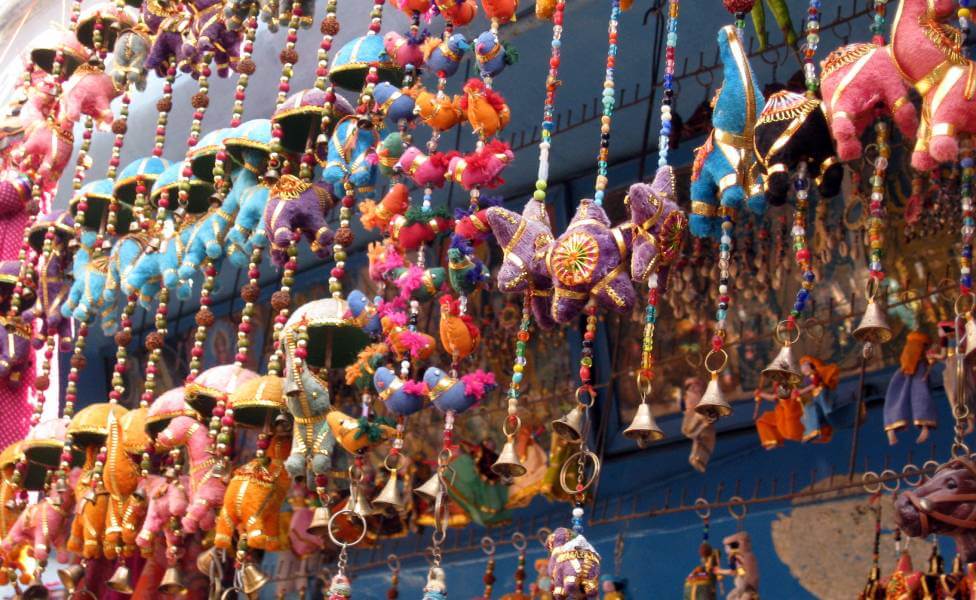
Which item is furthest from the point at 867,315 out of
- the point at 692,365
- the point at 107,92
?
the point at 107,92

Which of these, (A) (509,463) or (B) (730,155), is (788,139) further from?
(A) (509,463)

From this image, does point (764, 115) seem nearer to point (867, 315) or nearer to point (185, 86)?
point (867, 315)

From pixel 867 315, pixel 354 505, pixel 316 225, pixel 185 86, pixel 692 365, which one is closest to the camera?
pixel 867 315

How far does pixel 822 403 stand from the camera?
2711 millimetres

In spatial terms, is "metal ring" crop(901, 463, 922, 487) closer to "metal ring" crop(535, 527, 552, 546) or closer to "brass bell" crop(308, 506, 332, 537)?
"metal ring" crop(535, 527, 552, 546)

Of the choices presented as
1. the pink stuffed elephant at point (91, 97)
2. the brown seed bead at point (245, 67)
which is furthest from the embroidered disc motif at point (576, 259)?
the pink stuffed elephant at point (91, 97)

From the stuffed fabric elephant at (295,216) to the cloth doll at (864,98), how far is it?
91 cm

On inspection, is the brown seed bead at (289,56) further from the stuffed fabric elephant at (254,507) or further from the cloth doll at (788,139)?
the cloth doll at (788,139)

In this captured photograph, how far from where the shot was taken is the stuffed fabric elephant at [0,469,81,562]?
9.24 feet

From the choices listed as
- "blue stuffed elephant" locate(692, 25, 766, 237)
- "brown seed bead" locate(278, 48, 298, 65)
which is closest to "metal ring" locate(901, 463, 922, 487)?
"blue stuffed elephant" locate(692, 25, 766, 237)

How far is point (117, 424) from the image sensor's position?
9.03 ft

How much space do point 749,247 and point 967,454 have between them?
3.88 ft

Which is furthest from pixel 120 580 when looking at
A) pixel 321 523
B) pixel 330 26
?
pixel 330 26

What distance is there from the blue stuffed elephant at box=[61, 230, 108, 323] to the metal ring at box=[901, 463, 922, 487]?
1.51 m
